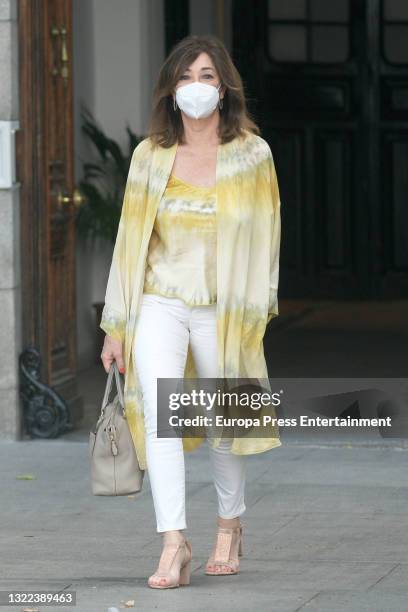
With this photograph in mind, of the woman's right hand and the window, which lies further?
the window

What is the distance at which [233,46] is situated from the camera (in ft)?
46.7

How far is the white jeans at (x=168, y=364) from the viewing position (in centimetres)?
588

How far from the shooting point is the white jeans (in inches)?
231

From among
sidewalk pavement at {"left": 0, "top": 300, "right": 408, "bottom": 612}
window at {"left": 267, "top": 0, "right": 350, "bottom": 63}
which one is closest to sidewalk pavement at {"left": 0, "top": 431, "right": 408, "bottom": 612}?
sidewalk pavement at {"left": 0, "top": 300, "right": 408, "bottom": 612}

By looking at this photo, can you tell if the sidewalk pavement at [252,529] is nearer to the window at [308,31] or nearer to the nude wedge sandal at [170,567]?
the nude wedge sandal at [170,567]

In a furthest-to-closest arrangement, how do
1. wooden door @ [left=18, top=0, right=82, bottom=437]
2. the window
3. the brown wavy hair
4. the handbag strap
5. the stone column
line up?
the window, wooden door @ [left=18, top=0, right=82, bottom=437], the stone column, the brown wavy hair, the handbag strap

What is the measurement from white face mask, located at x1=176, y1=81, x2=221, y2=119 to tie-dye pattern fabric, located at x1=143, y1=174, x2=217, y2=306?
288 millimetres

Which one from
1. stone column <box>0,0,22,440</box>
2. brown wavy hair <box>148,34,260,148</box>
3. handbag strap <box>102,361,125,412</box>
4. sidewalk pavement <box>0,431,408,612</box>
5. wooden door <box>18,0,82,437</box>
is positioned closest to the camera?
A: sidewalk pavement <box>0,431,408,612</box>

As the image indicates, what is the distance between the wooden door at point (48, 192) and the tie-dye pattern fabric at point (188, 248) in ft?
9.67

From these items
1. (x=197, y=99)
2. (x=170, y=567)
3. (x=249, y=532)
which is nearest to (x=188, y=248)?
(x=197, y=99)

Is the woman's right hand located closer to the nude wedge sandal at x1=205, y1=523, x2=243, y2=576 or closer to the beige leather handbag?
the beige leather handbag

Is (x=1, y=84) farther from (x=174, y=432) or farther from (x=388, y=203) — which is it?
(x=388, y=203)

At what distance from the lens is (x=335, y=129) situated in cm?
1436

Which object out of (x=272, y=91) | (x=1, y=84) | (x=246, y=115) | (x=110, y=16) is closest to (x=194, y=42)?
(x=246, y=115)
